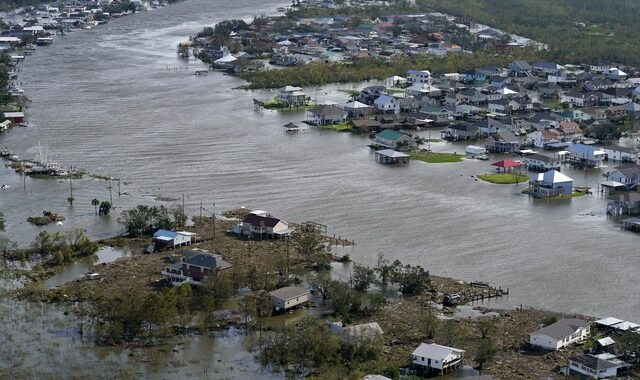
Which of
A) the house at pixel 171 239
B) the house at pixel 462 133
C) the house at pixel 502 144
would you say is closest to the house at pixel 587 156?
the house at pixel 502 144

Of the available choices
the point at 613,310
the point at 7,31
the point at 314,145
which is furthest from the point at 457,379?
the point at 7,31

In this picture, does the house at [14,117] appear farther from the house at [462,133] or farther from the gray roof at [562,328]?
the gray roof at [562,328]

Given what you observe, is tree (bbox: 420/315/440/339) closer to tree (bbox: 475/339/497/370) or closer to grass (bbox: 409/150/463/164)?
tree (bbox: 475/339/497/370)

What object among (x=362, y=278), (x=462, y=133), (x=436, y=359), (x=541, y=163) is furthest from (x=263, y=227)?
(x=462, y=133)

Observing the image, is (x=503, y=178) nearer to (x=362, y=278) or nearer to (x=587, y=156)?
(x=587, y=156)

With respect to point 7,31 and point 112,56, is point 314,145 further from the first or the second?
point 7,31
